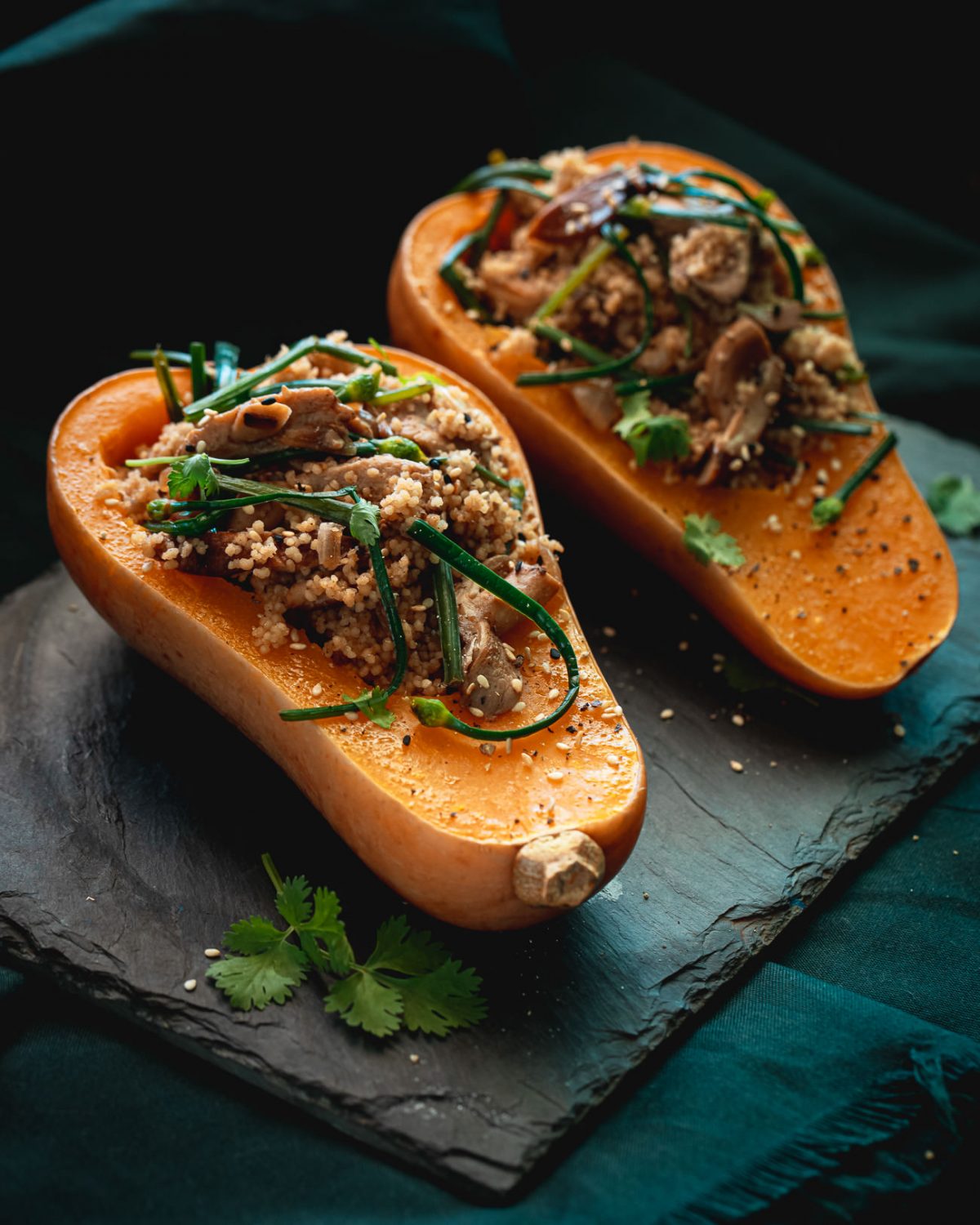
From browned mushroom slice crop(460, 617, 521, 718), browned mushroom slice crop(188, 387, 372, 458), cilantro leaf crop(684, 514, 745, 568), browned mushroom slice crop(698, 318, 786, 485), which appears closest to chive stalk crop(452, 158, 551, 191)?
browned mushroom slice crop(698, 318, 786, 485)

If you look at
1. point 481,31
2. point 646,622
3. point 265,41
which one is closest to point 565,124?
point 481,31

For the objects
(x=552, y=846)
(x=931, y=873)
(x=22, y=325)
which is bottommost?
(x=931, y=873)

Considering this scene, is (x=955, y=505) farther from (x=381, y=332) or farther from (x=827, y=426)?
(x=381, y=332)

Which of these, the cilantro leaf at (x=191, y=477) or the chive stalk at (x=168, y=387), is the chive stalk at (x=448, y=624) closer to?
the cilantro leaf at (x=191, y=477)

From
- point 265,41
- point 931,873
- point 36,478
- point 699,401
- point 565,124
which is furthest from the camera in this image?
point 565,124

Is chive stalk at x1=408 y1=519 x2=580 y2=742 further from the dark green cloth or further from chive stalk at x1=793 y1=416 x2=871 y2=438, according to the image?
chive stalk at x1=793 y1=416 x2=871 y2=438

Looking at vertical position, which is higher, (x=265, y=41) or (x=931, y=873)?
(x=265, y=41)

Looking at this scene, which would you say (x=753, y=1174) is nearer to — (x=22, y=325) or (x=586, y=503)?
(x=586, y=503)
